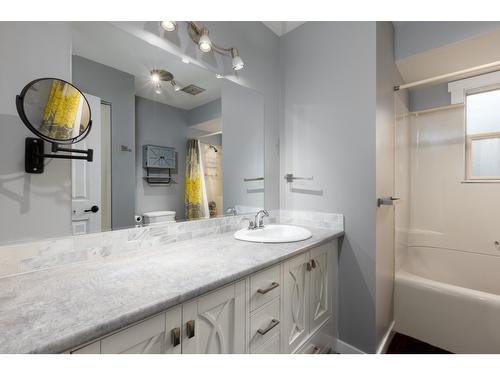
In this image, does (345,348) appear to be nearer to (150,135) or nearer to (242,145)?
(242,145)

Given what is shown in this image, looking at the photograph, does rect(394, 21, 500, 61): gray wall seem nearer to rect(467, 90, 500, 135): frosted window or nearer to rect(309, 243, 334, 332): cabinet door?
rect(467, 90, 500, 135): frosted window

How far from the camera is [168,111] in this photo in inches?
51.6

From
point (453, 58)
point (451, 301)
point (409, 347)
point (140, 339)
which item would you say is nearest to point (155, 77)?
point (140, 339)

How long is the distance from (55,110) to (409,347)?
8.31 feet

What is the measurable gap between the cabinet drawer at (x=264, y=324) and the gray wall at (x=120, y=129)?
732mm

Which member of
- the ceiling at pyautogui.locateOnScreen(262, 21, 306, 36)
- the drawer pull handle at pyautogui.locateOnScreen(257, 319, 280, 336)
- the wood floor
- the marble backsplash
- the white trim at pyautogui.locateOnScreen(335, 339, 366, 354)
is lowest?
the wood floor

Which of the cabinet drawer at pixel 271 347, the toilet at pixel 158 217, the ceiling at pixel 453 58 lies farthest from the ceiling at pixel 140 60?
the ceiling at pixel 453 58

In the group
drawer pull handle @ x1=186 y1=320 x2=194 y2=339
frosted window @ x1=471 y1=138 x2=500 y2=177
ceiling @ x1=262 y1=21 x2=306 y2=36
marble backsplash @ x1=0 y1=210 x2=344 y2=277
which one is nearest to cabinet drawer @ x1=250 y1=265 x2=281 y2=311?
drawer pull handle @ x1=186 y1=320 x2=194 y2=339

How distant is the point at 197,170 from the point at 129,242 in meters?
0.55

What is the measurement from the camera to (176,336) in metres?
0.72

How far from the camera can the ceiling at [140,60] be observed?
102cm

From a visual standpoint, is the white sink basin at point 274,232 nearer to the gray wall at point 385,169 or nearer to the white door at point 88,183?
the gray wall at point 385,169

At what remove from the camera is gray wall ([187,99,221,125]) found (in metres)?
1.40

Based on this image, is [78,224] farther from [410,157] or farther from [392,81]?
[410,157]
